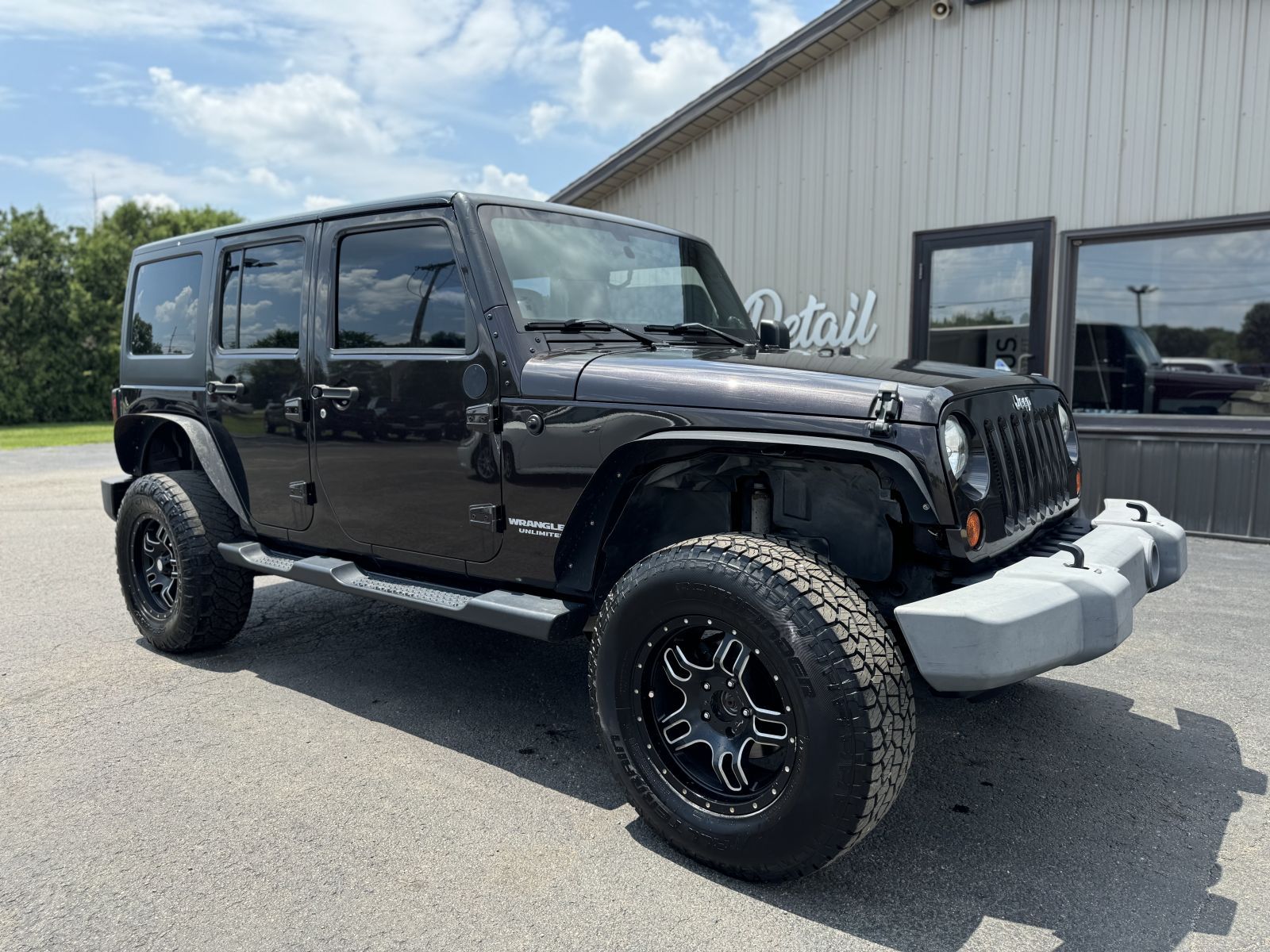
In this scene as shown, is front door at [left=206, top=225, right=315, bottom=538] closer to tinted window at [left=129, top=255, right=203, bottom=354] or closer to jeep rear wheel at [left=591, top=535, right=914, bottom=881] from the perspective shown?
tinted window at [left=129, top=255, right=203, bottom=354]

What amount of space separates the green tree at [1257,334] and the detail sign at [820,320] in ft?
10.0

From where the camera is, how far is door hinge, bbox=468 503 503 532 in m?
3.36

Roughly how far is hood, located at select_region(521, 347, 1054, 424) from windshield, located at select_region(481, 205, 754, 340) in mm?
304

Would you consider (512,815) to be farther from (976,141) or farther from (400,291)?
(976,141)

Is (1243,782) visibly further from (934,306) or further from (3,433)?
(3,433)

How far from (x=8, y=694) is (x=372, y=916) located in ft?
8.61

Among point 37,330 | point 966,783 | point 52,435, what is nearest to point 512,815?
point 966,783

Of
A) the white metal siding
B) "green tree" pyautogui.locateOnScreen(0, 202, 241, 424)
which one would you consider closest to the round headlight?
the white metal siding

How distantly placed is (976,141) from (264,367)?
272 inches

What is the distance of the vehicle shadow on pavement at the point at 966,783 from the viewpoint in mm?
2482

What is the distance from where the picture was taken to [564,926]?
2.40 meters

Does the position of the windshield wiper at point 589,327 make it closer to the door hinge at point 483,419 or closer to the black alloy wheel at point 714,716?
the door hinge at point 483,419

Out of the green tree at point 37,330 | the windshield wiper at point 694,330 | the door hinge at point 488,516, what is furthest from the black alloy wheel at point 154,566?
the green tree at point 37,330

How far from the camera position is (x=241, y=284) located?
4.42 m
